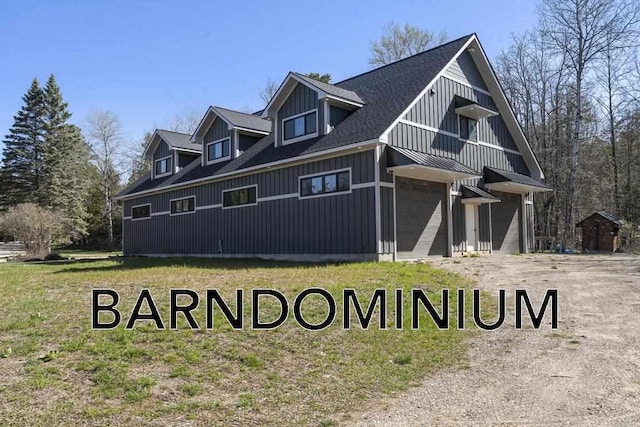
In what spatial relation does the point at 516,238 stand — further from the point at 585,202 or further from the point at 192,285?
the point at 192,285

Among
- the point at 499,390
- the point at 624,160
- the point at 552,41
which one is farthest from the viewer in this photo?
the point at 624,160

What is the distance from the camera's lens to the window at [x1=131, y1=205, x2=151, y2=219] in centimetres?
2483

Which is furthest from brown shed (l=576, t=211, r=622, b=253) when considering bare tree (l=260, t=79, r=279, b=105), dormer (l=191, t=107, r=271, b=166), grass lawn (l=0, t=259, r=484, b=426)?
bare tree (l=260, t=79, r=279, b=105)

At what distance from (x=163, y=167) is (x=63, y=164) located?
20519 millimetres

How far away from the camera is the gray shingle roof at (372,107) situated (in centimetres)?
1472

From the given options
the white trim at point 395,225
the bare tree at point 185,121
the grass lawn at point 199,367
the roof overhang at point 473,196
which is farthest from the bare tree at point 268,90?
the grass lawn at point 199,367

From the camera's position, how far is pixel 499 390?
4441 mm

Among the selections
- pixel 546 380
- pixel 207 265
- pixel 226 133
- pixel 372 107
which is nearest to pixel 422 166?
pixel 372 107

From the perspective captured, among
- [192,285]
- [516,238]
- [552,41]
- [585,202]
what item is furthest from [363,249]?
[585,202]

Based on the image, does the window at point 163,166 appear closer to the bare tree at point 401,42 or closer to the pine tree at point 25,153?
the bare tree at point 401,42

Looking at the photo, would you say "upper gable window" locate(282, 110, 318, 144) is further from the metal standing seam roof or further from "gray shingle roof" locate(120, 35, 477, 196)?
the metal standing seam roof

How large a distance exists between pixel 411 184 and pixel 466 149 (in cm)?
386

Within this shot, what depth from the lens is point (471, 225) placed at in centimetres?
1731

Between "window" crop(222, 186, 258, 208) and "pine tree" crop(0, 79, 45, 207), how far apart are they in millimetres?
28458
